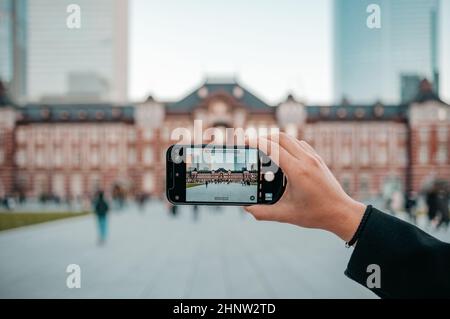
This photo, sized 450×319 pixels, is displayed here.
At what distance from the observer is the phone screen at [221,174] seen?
1.47 m

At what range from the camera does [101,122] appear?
21219 mm

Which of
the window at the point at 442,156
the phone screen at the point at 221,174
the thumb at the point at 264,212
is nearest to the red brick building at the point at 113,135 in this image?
the window at the point at 442,156

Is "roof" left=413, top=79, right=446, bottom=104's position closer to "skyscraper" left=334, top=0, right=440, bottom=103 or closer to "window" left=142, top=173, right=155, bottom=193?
"skyscraper" left=334, top=0, right=440, bottom=103

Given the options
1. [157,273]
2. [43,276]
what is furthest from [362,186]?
[43,276]

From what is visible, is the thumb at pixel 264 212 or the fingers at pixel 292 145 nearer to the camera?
the fingers at pixel 292 145

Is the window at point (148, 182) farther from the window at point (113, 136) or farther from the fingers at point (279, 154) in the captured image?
the fingers at point (279, 154)

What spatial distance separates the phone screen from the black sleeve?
44 cm

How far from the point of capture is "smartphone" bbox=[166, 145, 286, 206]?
1440 millimetres

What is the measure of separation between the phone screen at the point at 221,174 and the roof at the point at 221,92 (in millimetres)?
Result: 20446

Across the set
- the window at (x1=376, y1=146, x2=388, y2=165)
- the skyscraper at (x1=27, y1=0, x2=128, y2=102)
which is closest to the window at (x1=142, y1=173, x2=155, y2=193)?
the window at (x1=376, y1=146, x2=388, y2=165)

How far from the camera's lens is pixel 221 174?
5.06ft

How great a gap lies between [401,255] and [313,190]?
368 mm
